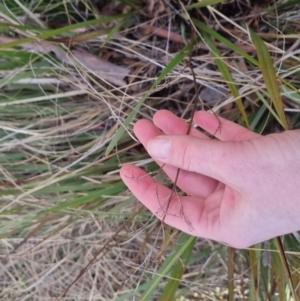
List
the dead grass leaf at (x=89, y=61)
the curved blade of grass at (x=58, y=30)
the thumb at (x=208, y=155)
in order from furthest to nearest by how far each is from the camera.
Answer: the dead grass leaf at (x=89, y=61) < the curved blade of grass at (x=58, y=30) < the thumb at (x=208, y=155)

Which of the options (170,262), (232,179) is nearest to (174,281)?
(170,262)

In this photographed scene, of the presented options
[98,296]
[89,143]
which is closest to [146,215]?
[89,143]

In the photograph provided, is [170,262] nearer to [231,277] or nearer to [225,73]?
[231,277]

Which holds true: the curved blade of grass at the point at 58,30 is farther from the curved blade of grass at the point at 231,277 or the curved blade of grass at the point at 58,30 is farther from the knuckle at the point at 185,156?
the curved blade of grass at the point at 231,277

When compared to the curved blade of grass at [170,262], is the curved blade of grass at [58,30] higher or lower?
higher

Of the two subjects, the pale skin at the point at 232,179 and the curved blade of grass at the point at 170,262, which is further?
the curved blade of grass at the point at 170,262

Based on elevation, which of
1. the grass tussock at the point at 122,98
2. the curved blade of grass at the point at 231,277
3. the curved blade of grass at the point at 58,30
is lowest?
the curved blade of grass at the point at 231,277

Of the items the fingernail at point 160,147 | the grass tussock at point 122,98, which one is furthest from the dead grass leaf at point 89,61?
the fingernail at point 160,147

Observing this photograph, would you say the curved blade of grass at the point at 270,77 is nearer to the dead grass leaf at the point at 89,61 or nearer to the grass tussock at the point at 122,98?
the grass tussock at the point at 122,98

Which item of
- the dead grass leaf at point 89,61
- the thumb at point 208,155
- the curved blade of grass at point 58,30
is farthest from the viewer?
the dead grass leaf at point 89,61
